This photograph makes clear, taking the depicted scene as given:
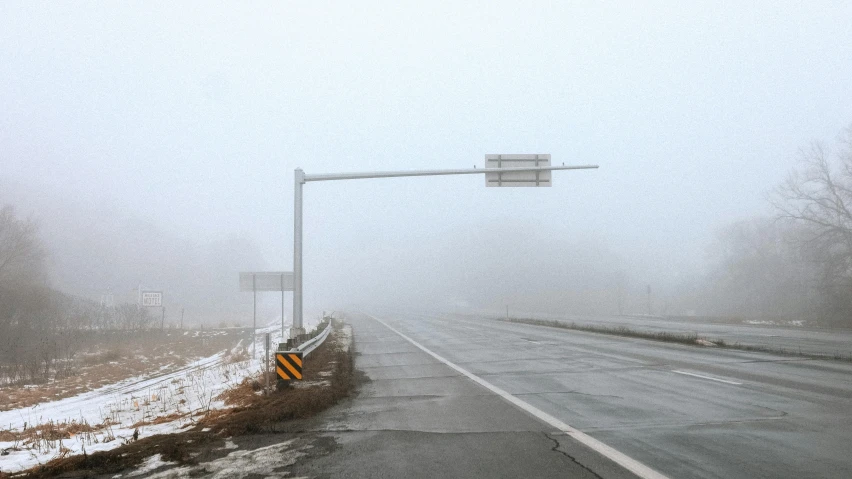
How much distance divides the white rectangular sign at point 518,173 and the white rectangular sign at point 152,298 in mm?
32869

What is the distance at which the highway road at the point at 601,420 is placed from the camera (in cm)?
611

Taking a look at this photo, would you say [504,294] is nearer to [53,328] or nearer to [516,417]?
[53,328]

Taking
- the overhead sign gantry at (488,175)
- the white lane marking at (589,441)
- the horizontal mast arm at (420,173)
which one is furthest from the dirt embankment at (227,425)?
the horizontal mast arm at (420,173)

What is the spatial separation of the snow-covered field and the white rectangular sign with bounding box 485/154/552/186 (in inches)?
374

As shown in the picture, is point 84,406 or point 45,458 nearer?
point 45,458

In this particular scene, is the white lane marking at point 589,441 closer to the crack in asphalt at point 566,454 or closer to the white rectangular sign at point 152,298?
the crack in asphalt at point 566,454

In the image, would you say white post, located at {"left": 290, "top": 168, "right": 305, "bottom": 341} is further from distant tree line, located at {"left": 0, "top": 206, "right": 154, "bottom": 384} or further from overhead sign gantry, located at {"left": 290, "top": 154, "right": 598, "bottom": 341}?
distant tree line, located at {"left": 0, "top": 206, "right": 154, "bottom": 384}

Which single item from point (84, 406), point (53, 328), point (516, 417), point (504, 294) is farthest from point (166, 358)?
point (504, 294)

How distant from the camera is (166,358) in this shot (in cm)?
3269

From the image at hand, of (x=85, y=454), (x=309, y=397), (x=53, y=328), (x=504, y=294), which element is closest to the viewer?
(x=85, y=454)

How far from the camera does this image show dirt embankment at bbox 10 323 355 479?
6917 millimetres

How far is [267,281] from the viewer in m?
28.8

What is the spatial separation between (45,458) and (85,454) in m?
1.08

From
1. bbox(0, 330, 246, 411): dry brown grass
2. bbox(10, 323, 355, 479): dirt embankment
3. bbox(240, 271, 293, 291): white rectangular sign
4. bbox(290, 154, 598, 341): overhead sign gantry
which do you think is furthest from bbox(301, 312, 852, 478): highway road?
bbox(240, 271, 293, 291): white rectangular sign
